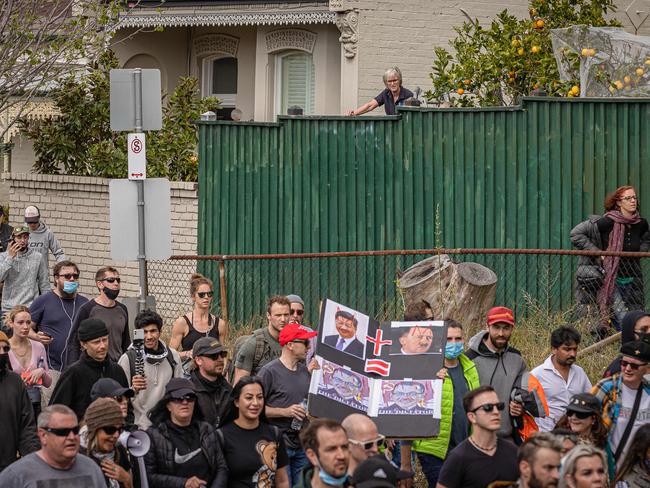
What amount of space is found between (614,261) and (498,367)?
391cm

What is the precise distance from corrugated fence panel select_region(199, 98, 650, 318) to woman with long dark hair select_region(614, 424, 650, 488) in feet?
19.7

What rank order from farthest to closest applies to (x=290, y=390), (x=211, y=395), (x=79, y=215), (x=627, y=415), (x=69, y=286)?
(x=79, y=215) → (x=69, y=286) → (x=290, y=390) → (x=211, y=395) → (x=627, y=415)

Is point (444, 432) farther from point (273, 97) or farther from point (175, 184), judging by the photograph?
point (273, 97)

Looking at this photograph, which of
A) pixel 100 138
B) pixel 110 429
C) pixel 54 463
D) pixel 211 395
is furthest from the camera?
pixel 100 138

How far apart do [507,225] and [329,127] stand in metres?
2.60

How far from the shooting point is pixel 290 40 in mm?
23797

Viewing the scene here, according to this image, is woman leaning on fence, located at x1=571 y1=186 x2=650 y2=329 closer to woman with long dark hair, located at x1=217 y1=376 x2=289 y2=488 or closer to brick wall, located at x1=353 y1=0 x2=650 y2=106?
woman with long dark hair, located at x1=217 y1=376 x2=289 y2=488

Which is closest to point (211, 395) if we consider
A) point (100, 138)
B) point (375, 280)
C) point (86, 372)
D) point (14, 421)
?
point (86, 372)

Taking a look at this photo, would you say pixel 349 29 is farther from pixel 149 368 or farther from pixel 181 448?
pixel 181 448

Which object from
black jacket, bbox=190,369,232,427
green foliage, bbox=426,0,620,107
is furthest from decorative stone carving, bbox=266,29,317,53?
black jacket, bbox=190,369,232,427

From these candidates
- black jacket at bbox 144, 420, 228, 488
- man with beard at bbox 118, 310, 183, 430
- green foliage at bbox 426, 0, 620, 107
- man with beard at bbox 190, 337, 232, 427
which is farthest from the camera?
green foliage at bbox 426, 0, 620, 107

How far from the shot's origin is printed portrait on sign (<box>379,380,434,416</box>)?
32.5 ft

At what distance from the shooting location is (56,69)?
1889 cm

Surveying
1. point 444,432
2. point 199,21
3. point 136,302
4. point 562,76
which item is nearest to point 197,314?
point 136,302
